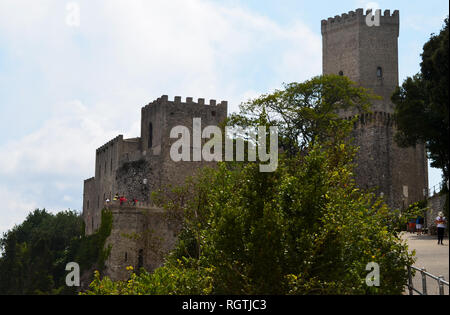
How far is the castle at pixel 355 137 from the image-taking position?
5200 cm

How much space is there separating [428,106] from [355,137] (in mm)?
19123

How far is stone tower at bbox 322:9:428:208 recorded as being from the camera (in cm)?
5372

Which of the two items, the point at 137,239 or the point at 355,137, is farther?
the point at 355,137

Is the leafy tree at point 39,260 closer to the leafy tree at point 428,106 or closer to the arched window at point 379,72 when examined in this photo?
the leafy tree at point 428,106

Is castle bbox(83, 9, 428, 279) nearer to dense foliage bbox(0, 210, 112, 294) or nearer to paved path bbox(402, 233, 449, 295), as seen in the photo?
dense foliage bbox(0, 210, 112, 294)

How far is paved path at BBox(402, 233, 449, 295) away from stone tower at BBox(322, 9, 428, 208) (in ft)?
69.9

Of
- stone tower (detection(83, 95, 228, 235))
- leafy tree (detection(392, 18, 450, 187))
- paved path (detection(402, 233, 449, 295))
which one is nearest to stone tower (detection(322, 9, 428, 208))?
leafy tree (detection(392, 18, 450, 187))

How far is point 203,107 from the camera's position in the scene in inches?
2071

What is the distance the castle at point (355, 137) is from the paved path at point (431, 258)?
71.6 feet

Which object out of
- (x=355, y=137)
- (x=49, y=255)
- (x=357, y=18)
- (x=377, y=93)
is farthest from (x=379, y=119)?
(x=49, y=255)

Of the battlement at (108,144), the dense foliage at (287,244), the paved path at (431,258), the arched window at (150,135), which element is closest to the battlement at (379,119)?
the arched window at (150,135)

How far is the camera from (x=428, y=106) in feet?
116

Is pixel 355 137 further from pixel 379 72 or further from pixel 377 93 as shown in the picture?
pixel 379 72
